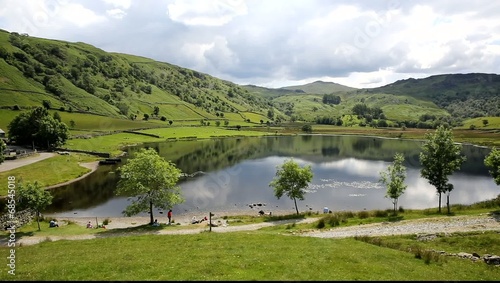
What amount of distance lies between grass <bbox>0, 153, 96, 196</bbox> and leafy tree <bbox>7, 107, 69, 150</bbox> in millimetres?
19722

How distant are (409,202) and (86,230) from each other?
2720 inches

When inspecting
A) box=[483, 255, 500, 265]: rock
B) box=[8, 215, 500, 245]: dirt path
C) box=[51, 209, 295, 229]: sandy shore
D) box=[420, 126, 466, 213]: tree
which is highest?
box=[420, 126, 466, 213]: tree

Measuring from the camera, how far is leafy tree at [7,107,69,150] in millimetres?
127375

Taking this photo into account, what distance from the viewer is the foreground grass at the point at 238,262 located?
21141 millimetres

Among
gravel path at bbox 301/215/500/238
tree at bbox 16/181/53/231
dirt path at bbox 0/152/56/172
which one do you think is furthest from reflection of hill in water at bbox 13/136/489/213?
gravel path at bbox 301/215/500/238

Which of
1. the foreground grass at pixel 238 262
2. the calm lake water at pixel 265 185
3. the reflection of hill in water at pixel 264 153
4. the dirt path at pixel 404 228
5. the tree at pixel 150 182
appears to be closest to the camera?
the foreground grass at pixel 238 262

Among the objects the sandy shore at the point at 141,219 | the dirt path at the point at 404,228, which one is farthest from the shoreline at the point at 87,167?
the dirt path at the point at 404,228

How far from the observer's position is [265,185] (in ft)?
329

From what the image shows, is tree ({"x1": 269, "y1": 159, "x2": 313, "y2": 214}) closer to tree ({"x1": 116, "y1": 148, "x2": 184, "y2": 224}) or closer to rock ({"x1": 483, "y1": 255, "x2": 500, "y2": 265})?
tree ({"x1": 116, "y1": 148, "x2": 184, "y2": 224})

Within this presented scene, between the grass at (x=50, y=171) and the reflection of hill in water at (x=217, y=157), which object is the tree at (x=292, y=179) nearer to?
the reflection of hill in water at (x=217, y=157)

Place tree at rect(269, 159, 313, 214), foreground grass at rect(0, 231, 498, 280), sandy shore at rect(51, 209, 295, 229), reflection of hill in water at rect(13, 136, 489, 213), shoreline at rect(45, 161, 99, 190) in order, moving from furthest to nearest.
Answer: shoreline at rect(45, 161, 99, 190), reflection of hill in water at rect(13, 136, 489, 213), tree at rect(269, 159, 313, 214), sandy shore at rect(51, 209, 295, 229), foreground grass at rect(0, 231, 498, 280)

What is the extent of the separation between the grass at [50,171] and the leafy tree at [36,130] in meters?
19.7

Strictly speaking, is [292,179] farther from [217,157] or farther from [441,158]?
[217,157]

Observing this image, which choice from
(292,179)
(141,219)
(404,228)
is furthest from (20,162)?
→ (404,228)
